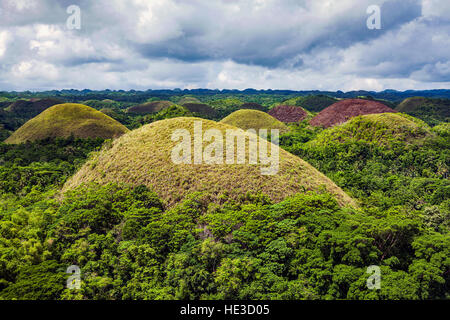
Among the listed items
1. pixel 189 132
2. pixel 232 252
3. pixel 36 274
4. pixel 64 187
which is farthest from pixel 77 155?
pixel 232 252

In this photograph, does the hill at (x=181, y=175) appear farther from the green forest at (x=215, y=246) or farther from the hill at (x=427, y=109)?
the hill at (x=427, y=109)

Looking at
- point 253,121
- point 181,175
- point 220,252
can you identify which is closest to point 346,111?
point 253,121

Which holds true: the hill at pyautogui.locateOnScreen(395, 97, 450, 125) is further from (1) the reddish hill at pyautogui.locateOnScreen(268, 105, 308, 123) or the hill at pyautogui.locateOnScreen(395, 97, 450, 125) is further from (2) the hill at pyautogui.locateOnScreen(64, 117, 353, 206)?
(2) the hill at pyautogui.locateOnScreen(64, 117, 353, 206)

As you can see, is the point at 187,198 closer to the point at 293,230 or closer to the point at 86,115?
the point at 293,230

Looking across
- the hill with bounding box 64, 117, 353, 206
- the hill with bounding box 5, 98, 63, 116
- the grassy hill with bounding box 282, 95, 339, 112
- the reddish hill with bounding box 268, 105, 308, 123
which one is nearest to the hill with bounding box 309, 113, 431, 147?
the hill with bounding box 64, 117, 353, 206

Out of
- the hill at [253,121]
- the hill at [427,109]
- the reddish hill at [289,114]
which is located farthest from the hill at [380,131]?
the hill at [427,109]

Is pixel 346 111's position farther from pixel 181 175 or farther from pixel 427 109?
pixel 427 109

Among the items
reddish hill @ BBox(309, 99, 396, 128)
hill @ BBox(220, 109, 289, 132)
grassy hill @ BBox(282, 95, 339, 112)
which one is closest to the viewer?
reddish hill @ BBox(309, 99, 396, 128)

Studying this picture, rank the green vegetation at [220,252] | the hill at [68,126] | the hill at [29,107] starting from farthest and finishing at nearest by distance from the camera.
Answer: the hill at [29,107] → the hill at [68,126] → the green vegetation at [220,252]
